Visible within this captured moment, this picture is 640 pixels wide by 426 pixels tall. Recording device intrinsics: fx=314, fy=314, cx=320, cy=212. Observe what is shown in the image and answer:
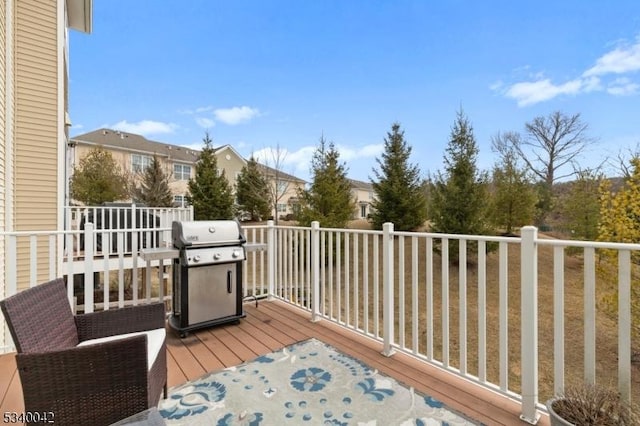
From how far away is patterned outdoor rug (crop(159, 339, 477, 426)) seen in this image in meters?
1.90

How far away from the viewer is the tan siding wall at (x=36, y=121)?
14.5ft

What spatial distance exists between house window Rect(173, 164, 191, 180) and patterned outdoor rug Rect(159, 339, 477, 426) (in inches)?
882

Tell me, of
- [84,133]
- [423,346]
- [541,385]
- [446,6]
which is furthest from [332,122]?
[84,133]

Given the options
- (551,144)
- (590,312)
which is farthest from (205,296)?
(551,144)

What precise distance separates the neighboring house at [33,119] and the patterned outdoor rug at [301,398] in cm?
359

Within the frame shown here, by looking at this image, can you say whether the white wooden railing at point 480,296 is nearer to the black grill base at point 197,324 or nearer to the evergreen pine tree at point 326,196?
the black grill base at point 197,324

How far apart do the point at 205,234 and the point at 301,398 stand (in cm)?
191

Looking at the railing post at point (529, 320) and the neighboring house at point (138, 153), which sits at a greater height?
the neighboring house at point (138, 153)

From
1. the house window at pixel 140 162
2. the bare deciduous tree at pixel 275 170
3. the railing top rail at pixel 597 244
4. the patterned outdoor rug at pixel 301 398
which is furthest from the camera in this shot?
the house window at pixel 140 162

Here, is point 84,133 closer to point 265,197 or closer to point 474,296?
point 265,197

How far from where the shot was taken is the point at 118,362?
4.90 feet

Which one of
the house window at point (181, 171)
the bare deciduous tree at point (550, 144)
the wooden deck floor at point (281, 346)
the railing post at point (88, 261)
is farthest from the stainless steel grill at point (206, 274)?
the house window at point (181, 171)

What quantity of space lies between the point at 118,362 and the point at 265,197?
1657 cm

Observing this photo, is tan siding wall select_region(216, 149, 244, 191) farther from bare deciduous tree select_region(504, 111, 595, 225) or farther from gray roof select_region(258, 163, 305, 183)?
bare deciduous tree select_region(504, 111, 595, 225)
